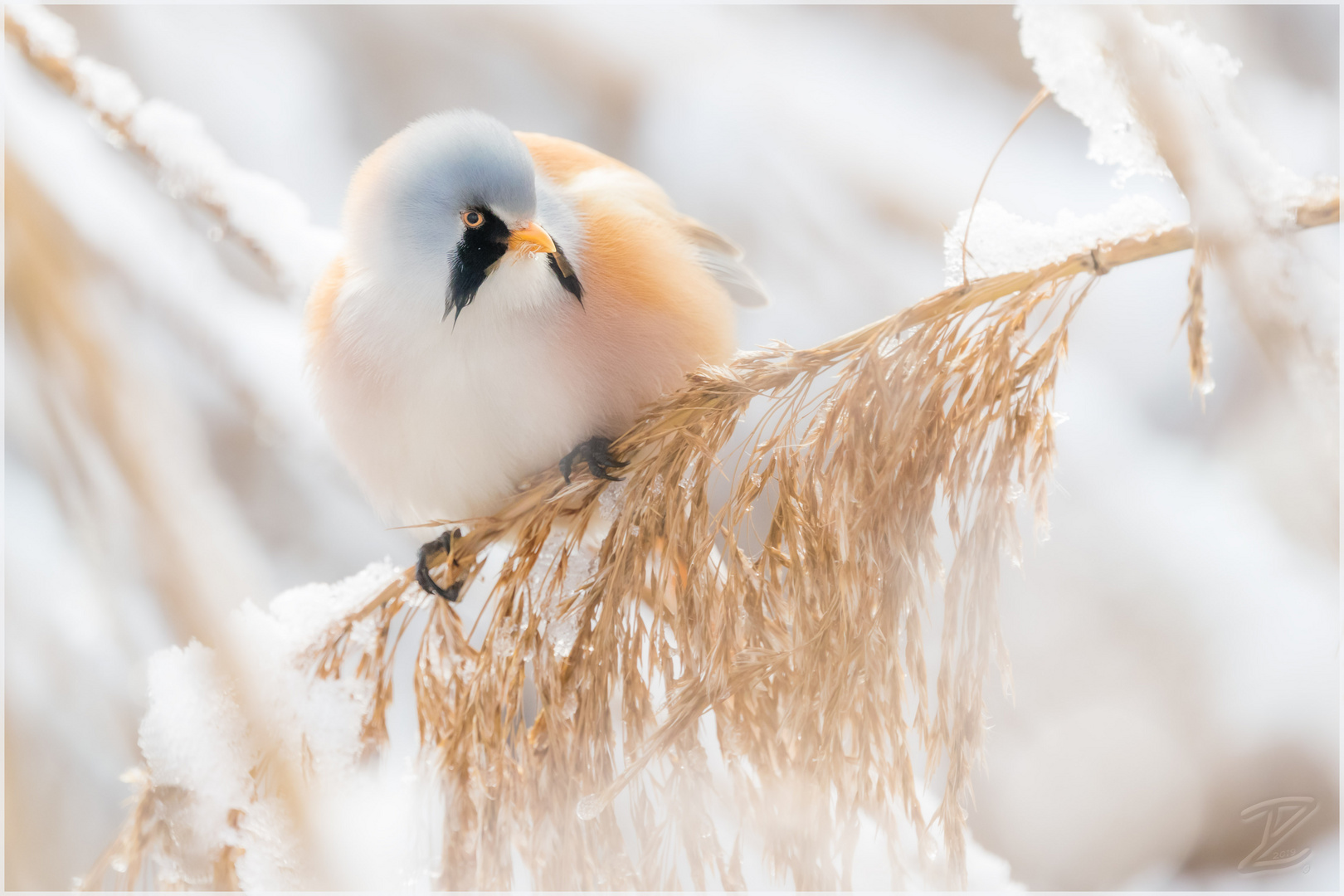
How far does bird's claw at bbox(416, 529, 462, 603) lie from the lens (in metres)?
1.07

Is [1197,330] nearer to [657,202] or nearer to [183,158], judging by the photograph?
[657,202]

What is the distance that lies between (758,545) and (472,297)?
47 cm

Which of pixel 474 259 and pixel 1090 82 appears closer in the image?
pixel 1090 82

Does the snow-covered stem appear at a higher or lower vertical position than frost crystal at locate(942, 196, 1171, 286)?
higher

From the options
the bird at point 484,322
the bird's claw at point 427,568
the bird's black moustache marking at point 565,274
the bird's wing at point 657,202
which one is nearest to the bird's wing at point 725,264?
the bird's wing at point 657,202

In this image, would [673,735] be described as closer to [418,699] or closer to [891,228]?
[418,699]

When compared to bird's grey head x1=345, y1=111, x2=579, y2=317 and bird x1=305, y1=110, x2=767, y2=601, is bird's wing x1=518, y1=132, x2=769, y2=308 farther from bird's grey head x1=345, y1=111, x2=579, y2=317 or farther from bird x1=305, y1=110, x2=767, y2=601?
bird's grey head x1=345, y1=111, x2=579, y2=317

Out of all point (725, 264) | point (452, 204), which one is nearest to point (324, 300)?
point (452, 204)

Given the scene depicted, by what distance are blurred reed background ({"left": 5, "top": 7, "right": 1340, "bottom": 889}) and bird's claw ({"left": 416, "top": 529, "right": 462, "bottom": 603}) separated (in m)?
0.18

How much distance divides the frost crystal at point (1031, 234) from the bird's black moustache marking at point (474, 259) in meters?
0.52

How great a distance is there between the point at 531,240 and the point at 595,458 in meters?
0.27

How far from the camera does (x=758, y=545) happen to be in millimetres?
832

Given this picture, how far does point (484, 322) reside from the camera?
3.24ft

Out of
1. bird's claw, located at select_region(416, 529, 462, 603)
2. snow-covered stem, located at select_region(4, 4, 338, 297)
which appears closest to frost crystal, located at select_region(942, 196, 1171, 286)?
bird's claw, located at select_region(416, 529, 462, 603)
